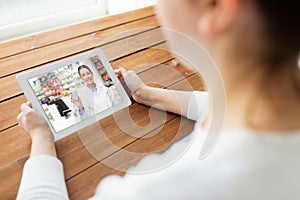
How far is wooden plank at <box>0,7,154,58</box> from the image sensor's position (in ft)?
3.63

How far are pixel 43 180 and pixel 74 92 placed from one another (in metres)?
0.24

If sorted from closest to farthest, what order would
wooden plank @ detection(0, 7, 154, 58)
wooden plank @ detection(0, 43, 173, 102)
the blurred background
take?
wooden plank @ detection(0, 43, 173, 102)
wooden plank @ detection(0, 7, 154, 58)
the blurred background

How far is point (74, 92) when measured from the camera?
75 centimetres

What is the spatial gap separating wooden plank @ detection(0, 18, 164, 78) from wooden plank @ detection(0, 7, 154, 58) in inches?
1.5

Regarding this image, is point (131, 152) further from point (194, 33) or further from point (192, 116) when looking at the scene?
point (194, 33)

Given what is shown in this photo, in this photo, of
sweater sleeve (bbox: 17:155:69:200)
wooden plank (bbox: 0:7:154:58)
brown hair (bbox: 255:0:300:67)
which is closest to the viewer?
brown hair (bbox: 255:0:300:67)

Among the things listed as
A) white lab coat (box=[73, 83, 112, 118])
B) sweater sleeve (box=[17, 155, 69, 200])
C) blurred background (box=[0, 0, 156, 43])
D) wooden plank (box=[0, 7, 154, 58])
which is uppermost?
blurred background (box=[0, 0, 156, 43])

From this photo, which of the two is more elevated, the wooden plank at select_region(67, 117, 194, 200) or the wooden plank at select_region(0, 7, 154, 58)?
the wooden plank at select_region(0, 7, 154, 58)

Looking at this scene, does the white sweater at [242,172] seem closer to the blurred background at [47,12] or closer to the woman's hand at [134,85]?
the woman's hand at [134,85]

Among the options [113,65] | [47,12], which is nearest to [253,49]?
[113,65]

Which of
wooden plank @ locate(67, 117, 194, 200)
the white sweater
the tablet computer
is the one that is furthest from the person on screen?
the white sweater

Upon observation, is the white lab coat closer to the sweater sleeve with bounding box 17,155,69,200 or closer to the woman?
the sweater sleeve with bounding box 17,155,69,200

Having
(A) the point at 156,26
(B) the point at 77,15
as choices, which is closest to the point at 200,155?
(A) the point at 156,26

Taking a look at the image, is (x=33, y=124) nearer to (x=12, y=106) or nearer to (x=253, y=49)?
(x=12, y=106)
